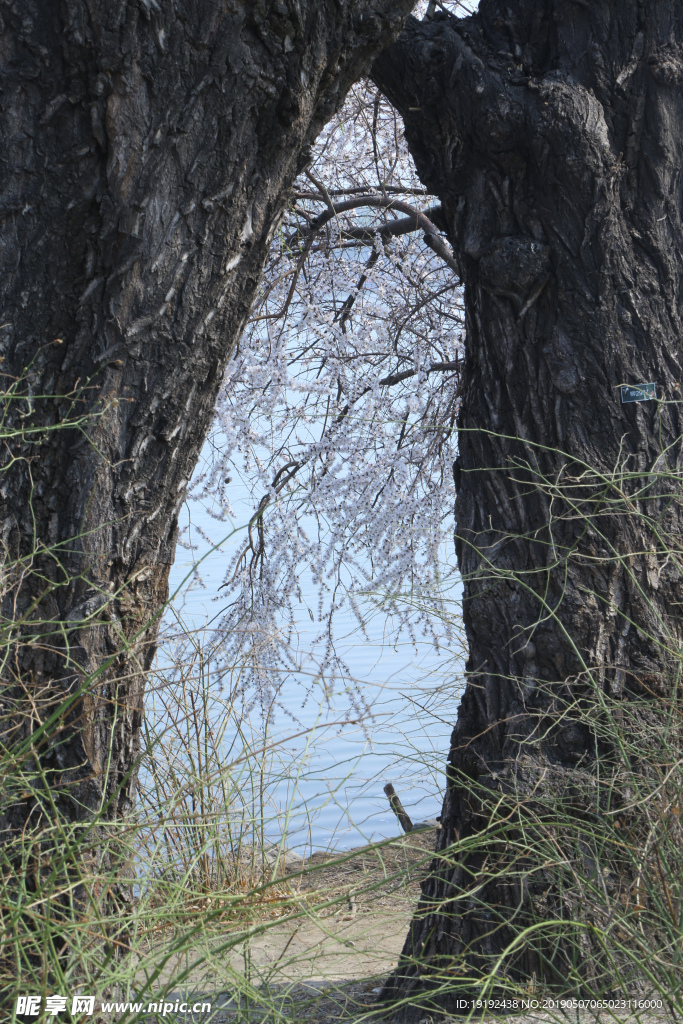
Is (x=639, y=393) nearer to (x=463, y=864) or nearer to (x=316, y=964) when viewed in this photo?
(x=463, y=864)

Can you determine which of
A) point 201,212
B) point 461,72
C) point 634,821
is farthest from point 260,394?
point 634,821

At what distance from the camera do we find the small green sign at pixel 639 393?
2.05m

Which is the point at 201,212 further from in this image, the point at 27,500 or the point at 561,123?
the point at 561,123

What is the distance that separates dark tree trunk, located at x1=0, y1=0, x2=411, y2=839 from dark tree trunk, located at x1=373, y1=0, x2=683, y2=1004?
2.03ft

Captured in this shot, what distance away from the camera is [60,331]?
163 cm

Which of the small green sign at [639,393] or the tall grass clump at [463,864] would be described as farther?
the small green sign at [639,393]

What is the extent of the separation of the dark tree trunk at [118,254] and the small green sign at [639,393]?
1.02 m

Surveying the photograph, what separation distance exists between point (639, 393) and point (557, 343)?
244 millimetres

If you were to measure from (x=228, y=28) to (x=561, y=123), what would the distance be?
91cm

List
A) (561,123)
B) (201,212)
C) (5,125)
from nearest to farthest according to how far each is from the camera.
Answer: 1. (5,125)
2. (201,212)
3. (561,123)

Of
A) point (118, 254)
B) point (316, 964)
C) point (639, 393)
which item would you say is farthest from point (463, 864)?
point (118, 254)

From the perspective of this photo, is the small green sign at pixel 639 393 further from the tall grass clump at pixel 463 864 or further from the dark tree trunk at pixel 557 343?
the tall grass clump at pixel 463 864

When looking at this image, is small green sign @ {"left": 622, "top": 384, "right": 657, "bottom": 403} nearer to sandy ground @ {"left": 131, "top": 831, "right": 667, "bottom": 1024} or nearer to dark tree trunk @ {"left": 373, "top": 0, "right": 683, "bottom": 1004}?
dark tree trunk @ {"left": 373, "top": 0, "right": 683, "bottom": 1004}

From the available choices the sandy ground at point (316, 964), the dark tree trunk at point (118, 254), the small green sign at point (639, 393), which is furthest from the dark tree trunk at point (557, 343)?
the dark tree trunk at point (118, 254)
